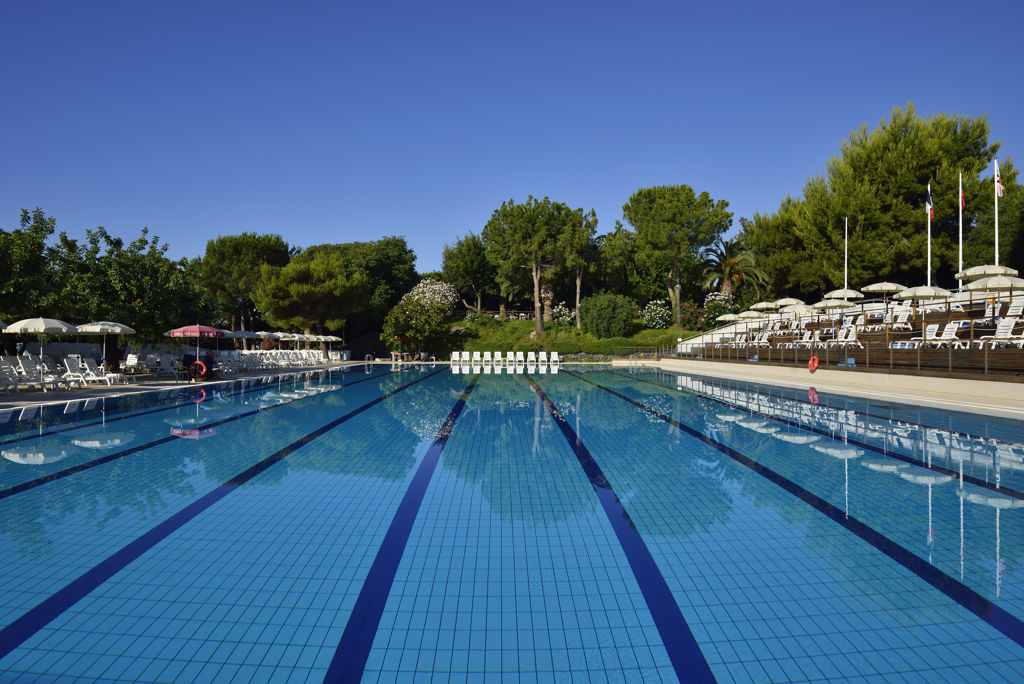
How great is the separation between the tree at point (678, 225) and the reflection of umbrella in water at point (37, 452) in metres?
29.8

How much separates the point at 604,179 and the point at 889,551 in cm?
2604

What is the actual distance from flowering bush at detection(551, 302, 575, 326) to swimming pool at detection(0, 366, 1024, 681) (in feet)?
85.4

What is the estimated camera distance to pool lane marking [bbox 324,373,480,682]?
230cm

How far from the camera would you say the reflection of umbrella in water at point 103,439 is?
22.8 feet

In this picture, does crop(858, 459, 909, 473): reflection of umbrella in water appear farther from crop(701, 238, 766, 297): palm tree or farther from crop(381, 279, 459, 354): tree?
crop(701, 238, 766, 297): palm tree

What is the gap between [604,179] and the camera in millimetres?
27484

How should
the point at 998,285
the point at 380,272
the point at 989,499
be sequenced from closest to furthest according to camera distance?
1. the point at 989,499
2. the point at 998,285
3. the point at 380,272

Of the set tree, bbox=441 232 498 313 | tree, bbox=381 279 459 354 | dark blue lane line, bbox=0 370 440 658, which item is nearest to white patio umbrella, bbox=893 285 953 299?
dark blue lane line, bbox=0 370 440 658

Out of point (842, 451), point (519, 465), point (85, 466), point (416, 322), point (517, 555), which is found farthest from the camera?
point (416, 322)

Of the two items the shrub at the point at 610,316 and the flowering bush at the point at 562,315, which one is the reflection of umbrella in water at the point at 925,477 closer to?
the shrub at the point at 610,316

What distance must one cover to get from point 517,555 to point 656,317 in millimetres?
30453

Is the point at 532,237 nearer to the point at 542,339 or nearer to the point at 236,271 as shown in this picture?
the point at 542,339

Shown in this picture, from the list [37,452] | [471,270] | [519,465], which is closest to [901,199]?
[471,270]

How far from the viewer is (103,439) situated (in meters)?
7.31
